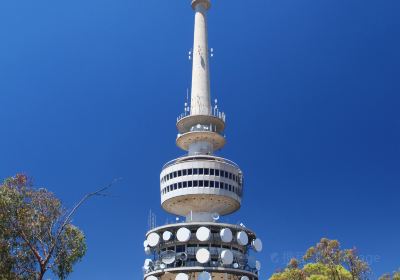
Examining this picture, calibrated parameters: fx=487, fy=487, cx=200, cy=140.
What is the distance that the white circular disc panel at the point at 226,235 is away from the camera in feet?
316

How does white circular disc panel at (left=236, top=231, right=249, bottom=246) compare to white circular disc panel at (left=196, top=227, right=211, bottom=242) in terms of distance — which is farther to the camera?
white circular disc panel at (left=236, top=231, right=249, bottom=246)

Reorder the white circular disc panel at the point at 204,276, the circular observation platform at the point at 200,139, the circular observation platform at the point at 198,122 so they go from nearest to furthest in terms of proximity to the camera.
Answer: the white circular disc panel at the point at 204,276 → the circular observation platform at the point at 200,139 → the circular observation platform at the point at 198,122

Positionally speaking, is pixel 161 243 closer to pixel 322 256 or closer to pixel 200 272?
pixel 200 272

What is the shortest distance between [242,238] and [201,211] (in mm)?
11749

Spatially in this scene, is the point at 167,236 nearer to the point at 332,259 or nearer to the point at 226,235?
the point at 226,235

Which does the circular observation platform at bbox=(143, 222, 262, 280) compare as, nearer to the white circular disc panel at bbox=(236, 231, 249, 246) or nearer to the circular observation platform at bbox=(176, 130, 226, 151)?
the white circular disc panel at bbox=(236, 231, 249, 246)

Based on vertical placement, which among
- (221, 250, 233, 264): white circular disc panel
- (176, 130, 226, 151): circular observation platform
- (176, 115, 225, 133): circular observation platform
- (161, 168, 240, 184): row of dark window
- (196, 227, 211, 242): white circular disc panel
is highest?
(176, 115, 225, 133): circular observation platform

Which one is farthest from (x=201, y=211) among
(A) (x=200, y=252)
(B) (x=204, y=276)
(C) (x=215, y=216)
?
(B) (x=204, y=276)

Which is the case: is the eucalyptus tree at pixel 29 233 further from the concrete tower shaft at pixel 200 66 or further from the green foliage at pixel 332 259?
the concrete tower shaft at pixel 200 66

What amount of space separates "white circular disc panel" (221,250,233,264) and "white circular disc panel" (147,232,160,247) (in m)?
14.3

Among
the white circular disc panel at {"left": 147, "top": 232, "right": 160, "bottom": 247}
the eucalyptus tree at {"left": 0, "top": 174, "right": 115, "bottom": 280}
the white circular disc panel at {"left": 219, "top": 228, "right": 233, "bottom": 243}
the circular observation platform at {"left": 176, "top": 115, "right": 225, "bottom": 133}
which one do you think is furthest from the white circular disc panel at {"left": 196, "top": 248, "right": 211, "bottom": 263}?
the eucalyptus tree at {"left": 0, "top": 174, "right": 115, "bottom": 280}

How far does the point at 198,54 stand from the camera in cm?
12438

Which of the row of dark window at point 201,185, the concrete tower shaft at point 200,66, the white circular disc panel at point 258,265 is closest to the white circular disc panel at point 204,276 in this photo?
the white circular disc panel at point 258,265

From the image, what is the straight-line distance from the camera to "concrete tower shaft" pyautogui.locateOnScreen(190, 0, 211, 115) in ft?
383
